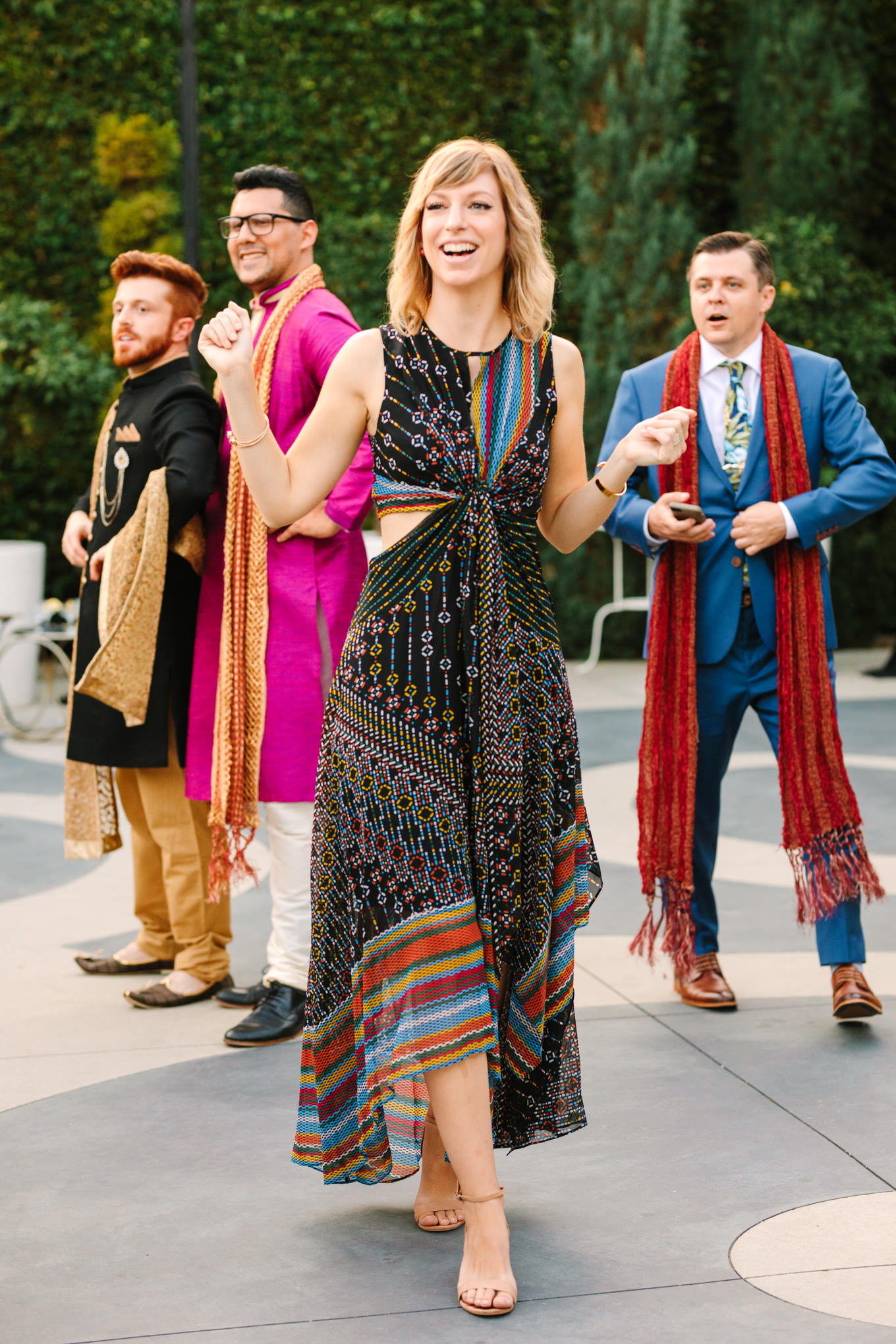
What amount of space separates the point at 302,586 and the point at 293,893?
0.77m

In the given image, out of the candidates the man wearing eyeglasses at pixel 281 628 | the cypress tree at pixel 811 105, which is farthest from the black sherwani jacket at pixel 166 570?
the cypress tree at pixel 811 105

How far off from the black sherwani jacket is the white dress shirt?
1197 mm

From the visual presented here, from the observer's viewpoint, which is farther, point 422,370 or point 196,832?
point 196,832

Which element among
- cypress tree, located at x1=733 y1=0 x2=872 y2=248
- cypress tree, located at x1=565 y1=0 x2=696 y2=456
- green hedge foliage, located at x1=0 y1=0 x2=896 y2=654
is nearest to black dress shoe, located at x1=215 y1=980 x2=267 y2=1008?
green hedge foliage, located at x1=0 y1=0 x2=896 y2=654

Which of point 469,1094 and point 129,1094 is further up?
point 469,1094

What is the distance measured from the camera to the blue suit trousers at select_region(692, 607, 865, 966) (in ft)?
12.6

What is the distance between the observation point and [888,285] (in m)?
11.2

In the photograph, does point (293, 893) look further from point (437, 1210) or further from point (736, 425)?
point (736, 425)

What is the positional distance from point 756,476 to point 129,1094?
2108 millimetres

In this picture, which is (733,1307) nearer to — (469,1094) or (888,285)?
(469,1094)

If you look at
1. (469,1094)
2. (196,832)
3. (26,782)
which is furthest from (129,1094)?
(26,782)

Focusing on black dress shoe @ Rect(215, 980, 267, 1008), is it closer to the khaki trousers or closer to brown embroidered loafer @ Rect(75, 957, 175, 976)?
the khaki trousers

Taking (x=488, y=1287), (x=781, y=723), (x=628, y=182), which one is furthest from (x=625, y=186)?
(x=488, y=1287)

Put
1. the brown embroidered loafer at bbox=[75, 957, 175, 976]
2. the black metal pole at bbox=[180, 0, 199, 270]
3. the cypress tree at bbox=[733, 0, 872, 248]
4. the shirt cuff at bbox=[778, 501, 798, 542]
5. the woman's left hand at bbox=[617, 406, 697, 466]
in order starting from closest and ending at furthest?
1. the woman's left hand at bbox=[617, 406, 697, 466]
2. the shirt cuff at bbox=[778, 501, 798, 542]
3. the brown embroidered loafer at bbox=[75, 957, 175, 976]
4. the black metal pole at bbox=[180, 0, 199, 270]
5. the cypress tree at bbox=[733, 0, 872, 248]
